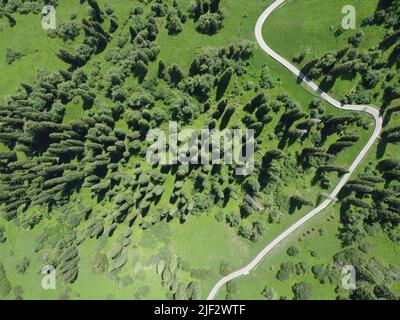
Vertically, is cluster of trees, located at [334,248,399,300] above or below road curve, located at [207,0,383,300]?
below

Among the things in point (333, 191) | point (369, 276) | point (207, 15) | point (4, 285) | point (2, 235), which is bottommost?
point (369, 276)

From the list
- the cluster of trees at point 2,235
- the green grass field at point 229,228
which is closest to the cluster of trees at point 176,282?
the green grass field at point 229,228

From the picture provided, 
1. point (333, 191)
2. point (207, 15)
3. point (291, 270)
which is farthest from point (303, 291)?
point (207, 15)

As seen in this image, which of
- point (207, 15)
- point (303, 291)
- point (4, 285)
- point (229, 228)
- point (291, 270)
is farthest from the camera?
point (4, 285)

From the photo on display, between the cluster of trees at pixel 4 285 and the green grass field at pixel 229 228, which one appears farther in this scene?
the cluster of trees at pixel 4 285

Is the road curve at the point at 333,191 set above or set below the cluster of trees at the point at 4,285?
above

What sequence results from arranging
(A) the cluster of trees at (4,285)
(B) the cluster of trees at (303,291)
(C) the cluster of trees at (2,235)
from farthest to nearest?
1. (C) the cluster of trees at (2,235)
2. (A) the cluster of trees at (4,285)
3. (B) the cluster of trees at (303,291)

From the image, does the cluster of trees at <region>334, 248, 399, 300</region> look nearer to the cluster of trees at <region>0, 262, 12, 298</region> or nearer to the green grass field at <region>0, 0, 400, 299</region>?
the green grass field at <region>0, 0, 400, 299</region>

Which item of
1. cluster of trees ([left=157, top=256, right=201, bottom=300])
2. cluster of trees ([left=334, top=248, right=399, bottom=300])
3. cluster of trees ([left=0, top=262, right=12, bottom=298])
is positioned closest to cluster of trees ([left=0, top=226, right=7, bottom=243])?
cluster of trees ([left=0, top=262, right=12, bottom=298])

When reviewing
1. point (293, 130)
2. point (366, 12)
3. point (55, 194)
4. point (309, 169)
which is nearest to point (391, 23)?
point (366, 12)

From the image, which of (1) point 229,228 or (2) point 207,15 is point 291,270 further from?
(2) point 207,15

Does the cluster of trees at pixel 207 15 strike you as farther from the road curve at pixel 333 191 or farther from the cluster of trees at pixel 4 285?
the cluster of trees at pixel 4 285
